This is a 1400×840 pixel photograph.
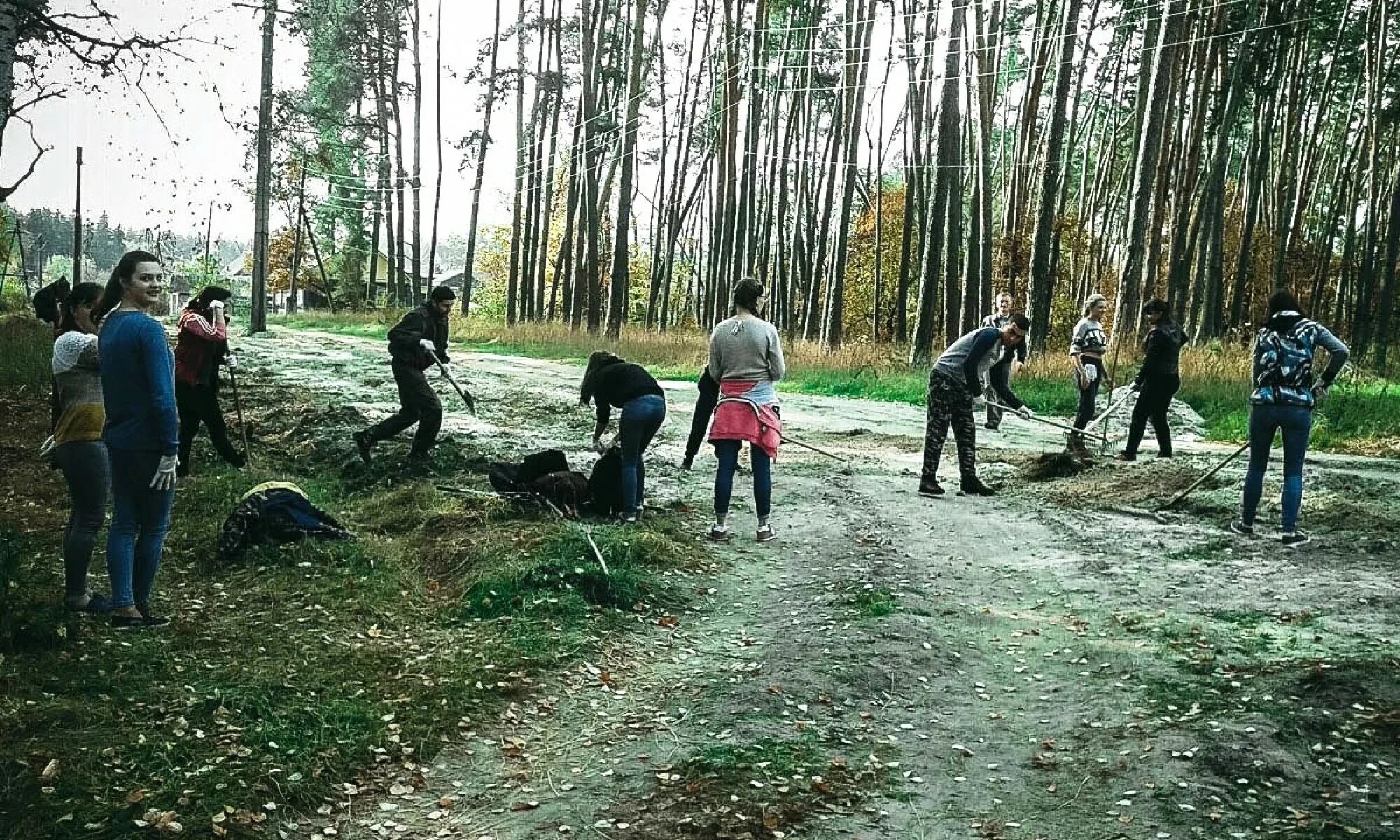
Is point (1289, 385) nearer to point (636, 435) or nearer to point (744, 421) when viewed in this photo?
point (744, 421)

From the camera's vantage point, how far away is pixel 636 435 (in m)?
8.82

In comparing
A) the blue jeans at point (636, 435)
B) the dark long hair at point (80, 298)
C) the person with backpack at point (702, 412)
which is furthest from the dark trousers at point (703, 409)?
the dark long hair at point (80, 298)

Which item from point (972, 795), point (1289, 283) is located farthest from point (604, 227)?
point (972, 795)

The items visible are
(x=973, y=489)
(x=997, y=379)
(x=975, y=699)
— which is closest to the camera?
(x=975, y=699)

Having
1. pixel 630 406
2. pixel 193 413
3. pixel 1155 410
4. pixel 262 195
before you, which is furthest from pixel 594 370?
pixel 262 195

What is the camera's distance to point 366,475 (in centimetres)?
1090

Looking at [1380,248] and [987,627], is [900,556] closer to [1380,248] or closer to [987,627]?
[987,627]

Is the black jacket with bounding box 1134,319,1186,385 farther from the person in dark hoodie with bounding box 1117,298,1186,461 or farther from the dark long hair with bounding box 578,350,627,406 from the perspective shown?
the dark long hair with bounding box 578,350,627,406

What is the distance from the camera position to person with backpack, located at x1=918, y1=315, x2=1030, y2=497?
10.2 metres

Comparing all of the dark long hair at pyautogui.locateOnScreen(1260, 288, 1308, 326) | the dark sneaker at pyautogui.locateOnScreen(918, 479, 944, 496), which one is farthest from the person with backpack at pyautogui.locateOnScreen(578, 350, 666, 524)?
the dark long hair at pyautogui.locateOnScreen(1260, 288, 1308, 326)

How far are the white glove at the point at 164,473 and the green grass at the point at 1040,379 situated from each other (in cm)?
1372

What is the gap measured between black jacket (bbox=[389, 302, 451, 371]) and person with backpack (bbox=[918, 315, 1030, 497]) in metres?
4.98

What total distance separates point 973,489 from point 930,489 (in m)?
0.47

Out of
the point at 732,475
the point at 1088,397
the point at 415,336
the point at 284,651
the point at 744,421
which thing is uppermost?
the point at 415,336
